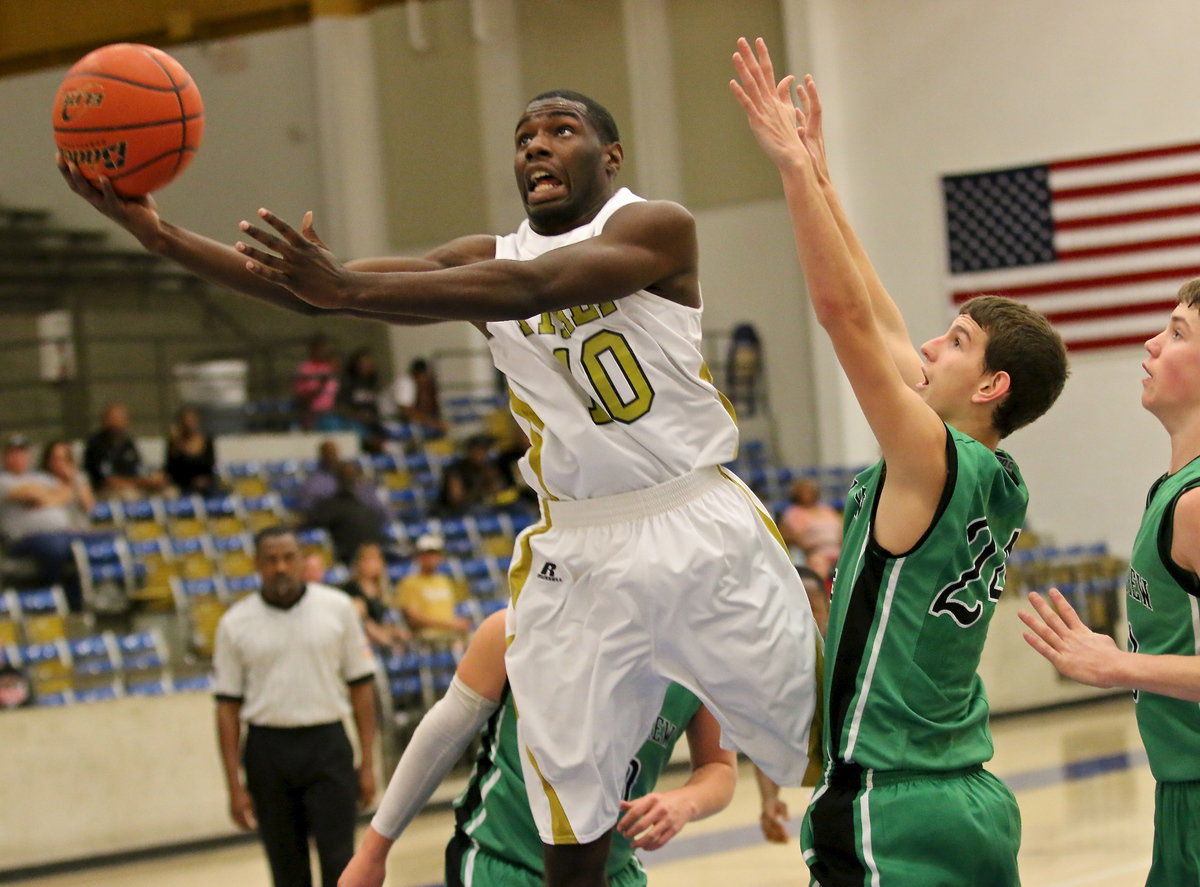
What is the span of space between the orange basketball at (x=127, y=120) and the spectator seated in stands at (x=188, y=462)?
32.7 feet

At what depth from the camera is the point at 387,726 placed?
33.9 ft

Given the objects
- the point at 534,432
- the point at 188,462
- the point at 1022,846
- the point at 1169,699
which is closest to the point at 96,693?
the point at 188,462

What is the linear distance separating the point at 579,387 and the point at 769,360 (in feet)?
49.4

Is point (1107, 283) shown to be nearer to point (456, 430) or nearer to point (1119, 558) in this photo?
point (1119, 558)

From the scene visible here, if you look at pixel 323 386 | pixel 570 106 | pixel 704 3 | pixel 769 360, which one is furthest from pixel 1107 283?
pixel 570 106

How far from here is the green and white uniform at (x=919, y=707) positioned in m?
2.79

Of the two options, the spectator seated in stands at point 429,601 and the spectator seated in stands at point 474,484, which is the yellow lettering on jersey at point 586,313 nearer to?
the spectator seated in stands at point 429,601

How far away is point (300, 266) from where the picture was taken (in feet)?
8.71

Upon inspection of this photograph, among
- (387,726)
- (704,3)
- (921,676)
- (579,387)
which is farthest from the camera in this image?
(704,3)

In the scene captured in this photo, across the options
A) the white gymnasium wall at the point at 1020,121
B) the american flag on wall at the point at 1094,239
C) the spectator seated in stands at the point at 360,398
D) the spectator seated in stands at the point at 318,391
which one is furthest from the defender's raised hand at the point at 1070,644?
the white gymnasium wall at the point at 1020,121

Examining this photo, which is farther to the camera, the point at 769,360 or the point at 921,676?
the point at 769,360

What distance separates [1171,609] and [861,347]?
0.86 meters

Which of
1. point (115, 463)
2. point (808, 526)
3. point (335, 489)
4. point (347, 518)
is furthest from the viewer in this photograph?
A: point (808, 526)

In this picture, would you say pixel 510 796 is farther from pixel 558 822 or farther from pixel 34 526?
pixel 34 526
